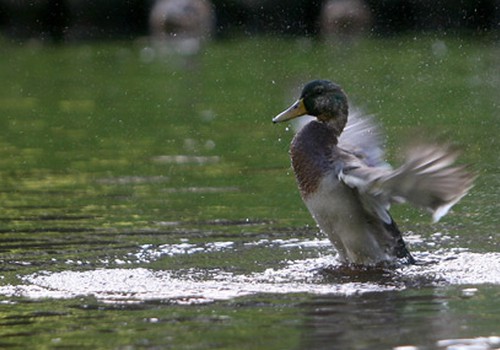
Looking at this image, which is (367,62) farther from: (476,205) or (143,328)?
(143,328)

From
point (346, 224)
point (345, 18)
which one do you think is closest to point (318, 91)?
point (346, 224)

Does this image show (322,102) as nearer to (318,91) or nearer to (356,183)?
(318,91)

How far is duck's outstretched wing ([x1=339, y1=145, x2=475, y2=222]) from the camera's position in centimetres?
664

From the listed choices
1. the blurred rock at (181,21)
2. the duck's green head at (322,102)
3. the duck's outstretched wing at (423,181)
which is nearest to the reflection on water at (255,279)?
the duck's outstretched wing at (423,181)

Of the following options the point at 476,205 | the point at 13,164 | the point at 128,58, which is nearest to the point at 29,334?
the point at 476,205

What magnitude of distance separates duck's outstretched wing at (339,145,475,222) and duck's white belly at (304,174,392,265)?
205mm

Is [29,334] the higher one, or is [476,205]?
[29,334]

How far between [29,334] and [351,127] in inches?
129

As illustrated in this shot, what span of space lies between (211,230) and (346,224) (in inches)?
54.0

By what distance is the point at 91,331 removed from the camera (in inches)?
235

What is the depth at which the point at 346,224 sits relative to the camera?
7492 mm

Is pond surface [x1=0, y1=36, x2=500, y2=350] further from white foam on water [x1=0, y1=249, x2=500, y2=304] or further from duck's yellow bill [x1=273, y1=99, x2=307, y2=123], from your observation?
duck's yellow bill [x1=273, y1=99, x2=307, y2=123]

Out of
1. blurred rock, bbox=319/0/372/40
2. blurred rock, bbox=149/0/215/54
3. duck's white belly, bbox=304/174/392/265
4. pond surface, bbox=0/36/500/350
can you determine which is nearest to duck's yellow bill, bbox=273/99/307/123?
duck's white belly, bbox=304/174/392/265

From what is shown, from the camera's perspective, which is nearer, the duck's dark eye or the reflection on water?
the reflection on water
